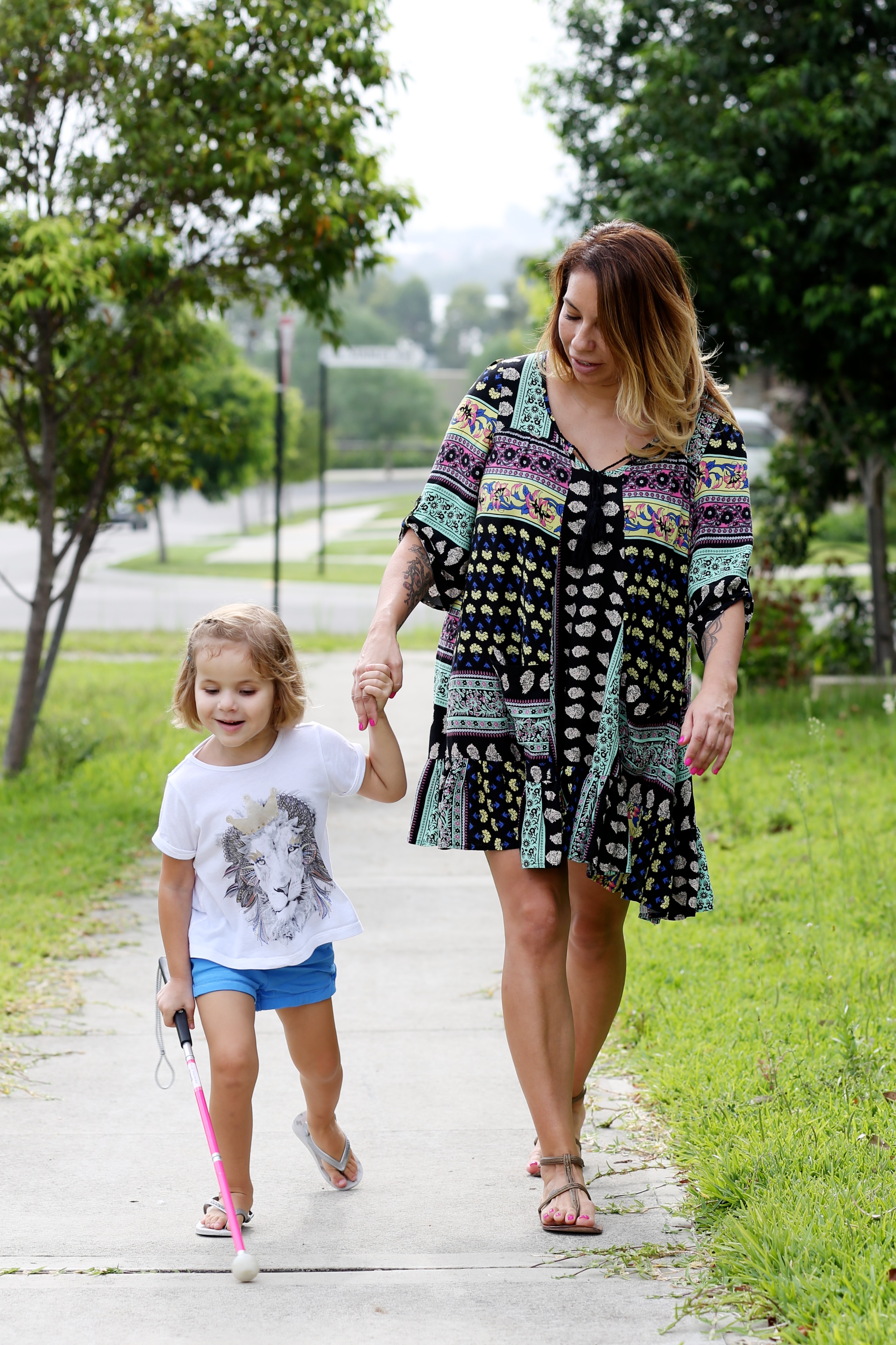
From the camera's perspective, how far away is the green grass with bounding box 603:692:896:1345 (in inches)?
101

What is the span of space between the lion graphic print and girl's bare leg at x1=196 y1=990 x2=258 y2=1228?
15 cm

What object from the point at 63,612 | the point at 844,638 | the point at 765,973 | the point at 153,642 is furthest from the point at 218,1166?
the point at 153,642

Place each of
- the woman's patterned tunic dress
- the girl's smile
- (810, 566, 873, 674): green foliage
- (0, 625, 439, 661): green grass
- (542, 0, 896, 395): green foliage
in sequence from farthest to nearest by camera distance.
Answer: (0, 625, 439, 661): green grass
(810, 566, 873, 674): green foliage
(542, 0, 896, 395): green foliage
the woman's patterned tunic dress
the girl's smile

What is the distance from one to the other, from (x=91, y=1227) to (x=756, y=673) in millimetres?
7794

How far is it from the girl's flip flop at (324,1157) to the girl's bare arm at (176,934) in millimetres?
354

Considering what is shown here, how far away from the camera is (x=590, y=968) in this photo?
10.5 feet

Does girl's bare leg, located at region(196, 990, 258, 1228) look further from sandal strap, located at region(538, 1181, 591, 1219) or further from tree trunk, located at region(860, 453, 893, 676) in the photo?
tree trunk, located at region(860, 453, 893, 676)

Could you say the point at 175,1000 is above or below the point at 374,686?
below

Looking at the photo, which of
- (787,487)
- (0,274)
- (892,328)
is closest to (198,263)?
(0,274)

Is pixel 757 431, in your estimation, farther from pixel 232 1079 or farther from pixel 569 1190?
pixel 232 1079

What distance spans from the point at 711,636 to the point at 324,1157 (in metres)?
1.35

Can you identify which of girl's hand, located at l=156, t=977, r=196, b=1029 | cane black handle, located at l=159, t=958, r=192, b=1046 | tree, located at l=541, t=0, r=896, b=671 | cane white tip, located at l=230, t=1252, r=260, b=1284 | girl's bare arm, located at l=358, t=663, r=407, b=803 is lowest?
cane white tip, located at l=230, t=1252, r=260, b=1284

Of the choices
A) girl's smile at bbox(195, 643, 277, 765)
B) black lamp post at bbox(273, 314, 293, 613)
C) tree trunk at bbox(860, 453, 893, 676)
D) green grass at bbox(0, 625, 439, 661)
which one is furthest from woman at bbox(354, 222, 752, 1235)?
green grass at bbox(0, 625, 439, 661)

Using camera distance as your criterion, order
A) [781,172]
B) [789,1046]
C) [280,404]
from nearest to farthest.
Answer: [789,1046] → [781,172] → [280,404]
